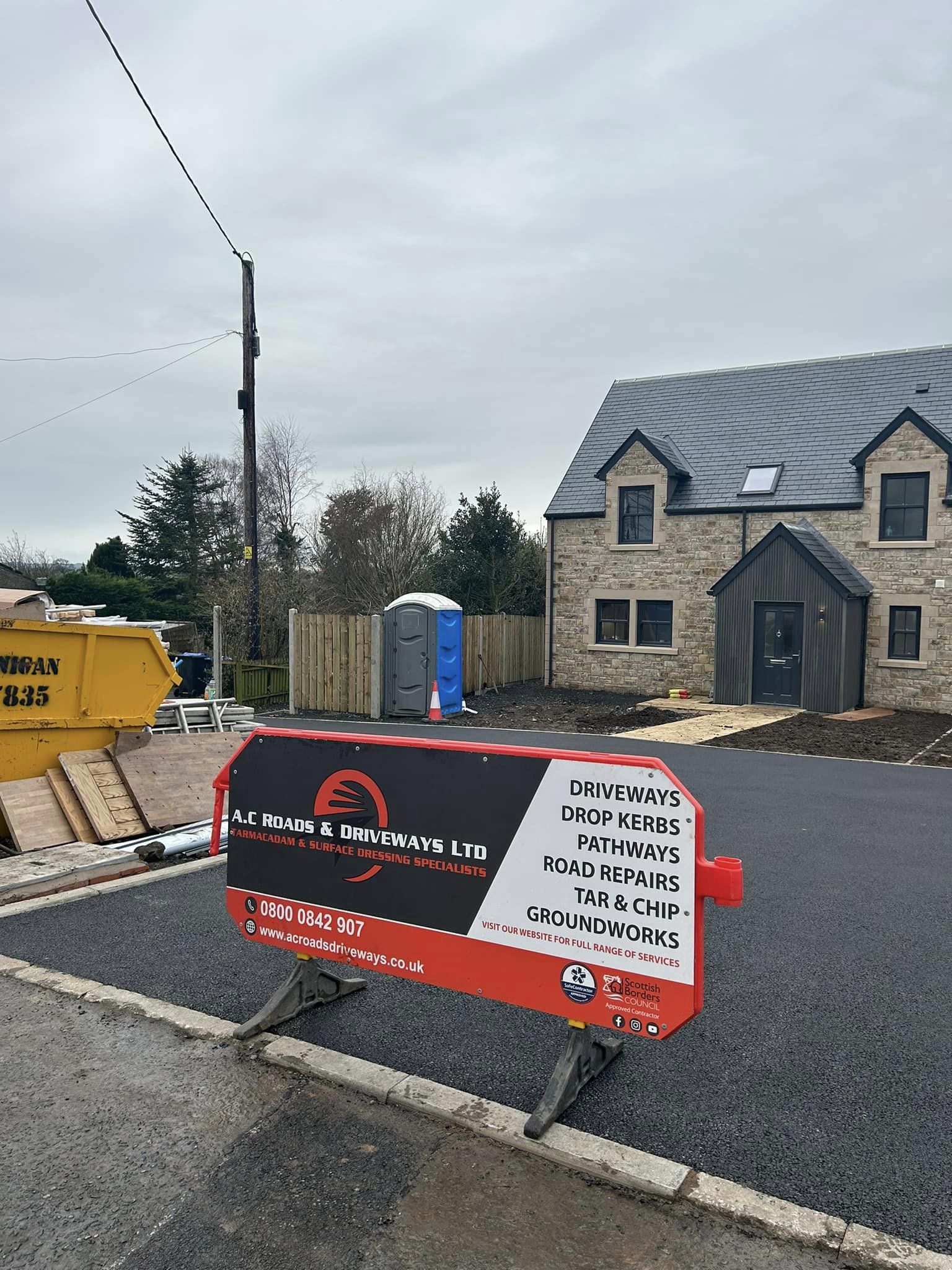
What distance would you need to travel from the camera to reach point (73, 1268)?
278 cm

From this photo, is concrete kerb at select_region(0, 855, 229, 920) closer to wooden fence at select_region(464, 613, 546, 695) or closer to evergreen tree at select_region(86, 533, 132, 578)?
wooden fence at select_region(464, 613, 546, 695)

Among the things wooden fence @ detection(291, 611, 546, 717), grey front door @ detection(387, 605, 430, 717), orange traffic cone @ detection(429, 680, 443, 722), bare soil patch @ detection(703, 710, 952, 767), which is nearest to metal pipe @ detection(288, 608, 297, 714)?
wooden fence @ detection(291, 611, 546, 717)

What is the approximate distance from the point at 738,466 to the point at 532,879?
2219cm

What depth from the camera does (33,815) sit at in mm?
7586

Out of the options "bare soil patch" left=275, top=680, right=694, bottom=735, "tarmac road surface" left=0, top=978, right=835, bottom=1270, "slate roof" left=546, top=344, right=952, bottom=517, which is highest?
"slate roof" left=546, top=344, right=952, bottom=517

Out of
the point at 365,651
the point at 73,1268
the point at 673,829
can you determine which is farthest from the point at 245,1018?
the point at 365,651

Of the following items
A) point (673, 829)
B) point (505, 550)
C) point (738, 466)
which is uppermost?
point (738, 466)

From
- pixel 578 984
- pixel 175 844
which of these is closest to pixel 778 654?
pixel 175 844

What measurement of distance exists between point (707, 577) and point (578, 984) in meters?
21.0

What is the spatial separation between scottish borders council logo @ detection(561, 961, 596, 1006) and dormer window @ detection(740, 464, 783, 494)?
834 inches

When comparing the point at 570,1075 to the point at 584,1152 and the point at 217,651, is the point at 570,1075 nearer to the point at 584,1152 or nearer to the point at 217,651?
the point at 584,1152

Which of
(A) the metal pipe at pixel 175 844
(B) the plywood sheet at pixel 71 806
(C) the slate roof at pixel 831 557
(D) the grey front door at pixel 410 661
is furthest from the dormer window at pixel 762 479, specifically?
(B) the plywood sheet at pixel 71 806

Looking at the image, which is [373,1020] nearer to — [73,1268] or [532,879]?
[532,879]

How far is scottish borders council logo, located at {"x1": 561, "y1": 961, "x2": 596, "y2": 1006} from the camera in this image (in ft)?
11.9
